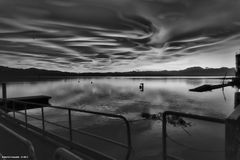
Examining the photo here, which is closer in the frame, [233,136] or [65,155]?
[65,155]

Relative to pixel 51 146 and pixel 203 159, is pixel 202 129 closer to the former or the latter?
pixel 203 159

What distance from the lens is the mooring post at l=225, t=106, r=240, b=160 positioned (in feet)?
6.40

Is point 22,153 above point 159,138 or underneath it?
above

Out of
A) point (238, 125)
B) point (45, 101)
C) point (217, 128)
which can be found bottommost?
point (217, 128)

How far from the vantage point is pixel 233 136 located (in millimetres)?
1980

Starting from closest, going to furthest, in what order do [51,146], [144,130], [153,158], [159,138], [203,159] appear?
[51,146], [153,158], [203,159], [159,138], [144,130]

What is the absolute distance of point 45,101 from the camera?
2581cm

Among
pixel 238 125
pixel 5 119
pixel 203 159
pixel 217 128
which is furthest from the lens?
pixel 217 128

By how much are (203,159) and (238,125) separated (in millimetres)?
10282

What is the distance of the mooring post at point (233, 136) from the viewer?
76.7 inches

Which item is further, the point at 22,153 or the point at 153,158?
the point at 153,158

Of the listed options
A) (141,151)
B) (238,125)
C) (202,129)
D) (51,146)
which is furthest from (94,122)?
(238,125)

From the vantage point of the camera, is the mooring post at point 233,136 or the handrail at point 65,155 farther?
the mooring post at point 233,136

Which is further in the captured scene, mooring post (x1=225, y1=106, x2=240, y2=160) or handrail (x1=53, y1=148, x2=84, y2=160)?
mooring post (x1=225, y1=106, x2=240, y2=160)
